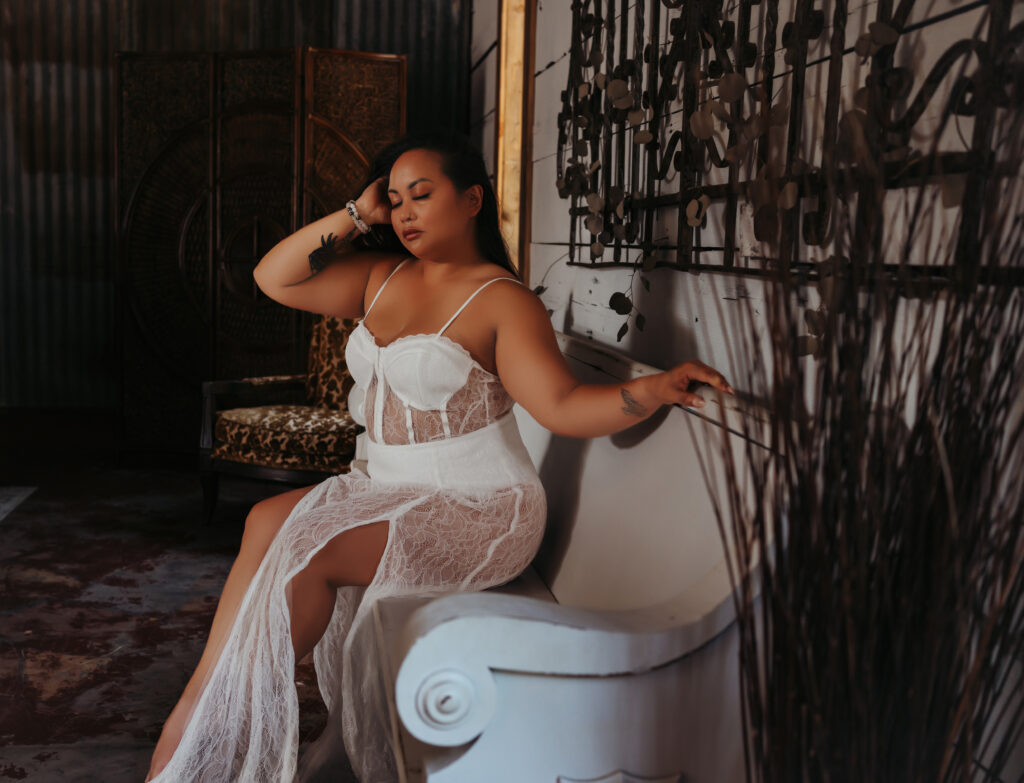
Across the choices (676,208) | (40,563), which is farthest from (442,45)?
(676,208)

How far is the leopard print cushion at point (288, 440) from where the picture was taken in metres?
4.17

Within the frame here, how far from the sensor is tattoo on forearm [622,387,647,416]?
5.53 feet

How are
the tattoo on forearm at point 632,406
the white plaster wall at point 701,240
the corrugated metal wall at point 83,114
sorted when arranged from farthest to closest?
the corrugated metal wall at point 83,114, the tattoo on forearm at point 632,406, the white plaster wall at point 701,240

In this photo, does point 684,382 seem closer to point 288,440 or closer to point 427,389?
point 427,389

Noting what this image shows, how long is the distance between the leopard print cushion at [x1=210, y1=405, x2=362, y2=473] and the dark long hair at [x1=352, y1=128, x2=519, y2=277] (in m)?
1.90

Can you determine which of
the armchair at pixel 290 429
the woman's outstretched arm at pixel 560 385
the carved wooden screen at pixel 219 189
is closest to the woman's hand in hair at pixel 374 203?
the woman's outstretched arm at pixel 560 385

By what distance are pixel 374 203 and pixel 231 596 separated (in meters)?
0.95

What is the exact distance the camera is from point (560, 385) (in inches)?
73.1

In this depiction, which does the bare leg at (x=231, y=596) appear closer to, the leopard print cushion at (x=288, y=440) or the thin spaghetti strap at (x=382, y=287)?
the thin spaghetti strap at (x=382, y=287)

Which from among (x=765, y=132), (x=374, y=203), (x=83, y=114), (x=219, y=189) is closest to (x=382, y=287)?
(x=374, y=203)

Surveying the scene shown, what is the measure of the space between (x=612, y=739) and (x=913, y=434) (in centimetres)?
61

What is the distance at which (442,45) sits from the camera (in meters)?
6.37

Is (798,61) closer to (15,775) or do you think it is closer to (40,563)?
(15,775)

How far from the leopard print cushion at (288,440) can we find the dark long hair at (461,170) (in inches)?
74.6
